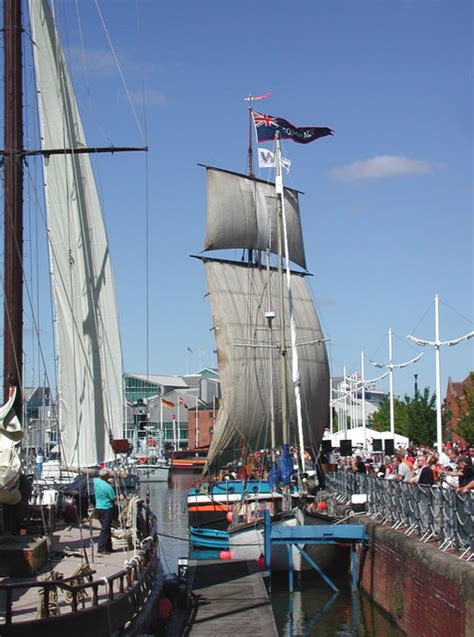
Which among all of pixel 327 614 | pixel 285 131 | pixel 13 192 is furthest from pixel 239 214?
pixel 13 192

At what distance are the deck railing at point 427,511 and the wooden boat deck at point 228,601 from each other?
337 cm

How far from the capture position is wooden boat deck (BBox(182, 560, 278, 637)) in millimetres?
16312

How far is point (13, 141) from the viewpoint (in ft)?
62.7

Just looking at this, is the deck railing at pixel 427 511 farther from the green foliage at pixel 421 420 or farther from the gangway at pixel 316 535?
the green foliage at pixel 421 420

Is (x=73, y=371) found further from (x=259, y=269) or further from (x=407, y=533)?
(x=259, y=269)

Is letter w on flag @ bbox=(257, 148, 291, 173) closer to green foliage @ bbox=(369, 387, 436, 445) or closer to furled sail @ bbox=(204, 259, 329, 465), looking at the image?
furled sail @ bbox=(204, 259, 329, 465)

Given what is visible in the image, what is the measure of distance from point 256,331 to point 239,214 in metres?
7.96

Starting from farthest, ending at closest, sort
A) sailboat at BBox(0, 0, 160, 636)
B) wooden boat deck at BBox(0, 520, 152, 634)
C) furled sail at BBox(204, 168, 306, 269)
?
furled sail at BBox(204, 168, 306, 269), sailboat at BBox(0, 0, 160, 636), wooden boat deck at BBox(0, 520, 152, 634)

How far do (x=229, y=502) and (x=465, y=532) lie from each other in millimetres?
18706

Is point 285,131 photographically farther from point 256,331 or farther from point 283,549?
point 283,549

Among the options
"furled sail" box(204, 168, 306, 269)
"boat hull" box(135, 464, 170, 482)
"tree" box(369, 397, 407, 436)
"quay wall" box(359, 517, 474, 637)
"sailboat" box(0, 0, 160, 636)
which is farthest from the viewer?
"boat hull" box(135, 464, 170, 482)

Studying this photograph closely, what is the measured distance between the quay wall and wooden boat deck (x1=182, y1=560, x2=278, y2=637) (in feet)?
9.04

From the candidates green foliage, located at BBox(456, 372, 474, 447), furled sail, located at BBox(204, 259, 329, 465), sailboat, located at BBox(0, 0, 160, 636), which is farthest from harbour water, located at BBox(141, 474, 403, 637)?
green foliage, located at BBox(456, 372, 474, 447)

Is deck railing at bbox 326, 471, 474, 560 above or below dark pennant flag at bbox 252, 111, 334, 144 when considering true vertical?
below
